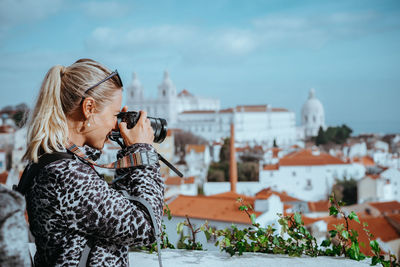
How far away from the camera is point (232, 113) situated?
39.0 m

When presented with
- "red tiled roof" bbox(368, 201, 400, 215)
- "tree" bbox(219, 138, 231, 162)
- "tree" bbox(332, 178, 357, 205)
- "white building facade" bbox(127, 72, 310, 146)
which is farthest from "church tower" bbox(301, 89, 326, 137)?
"red tiled roof" bbox(368, 201, 400, 215)

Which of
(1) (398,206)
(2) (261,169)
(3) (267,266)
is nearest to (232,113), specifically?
(2) (261,169)

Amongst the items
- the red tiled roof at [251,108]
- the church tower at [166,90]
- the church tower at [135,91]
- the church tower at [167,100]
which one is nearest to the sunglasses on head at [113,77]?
the red tiled roof at [251,108]

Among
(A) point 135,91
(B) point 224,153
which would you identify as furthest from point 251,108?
(B) point 224,153

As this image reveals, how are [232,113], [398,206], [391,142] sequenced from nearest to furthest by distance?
1. [398,206]
2. [391,142]
3. [232,113]

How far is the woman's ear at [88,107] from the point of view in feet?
1.84

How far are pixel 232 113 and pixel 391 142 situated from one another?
14972 mm

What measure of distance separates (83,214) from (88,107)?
143 millimetres

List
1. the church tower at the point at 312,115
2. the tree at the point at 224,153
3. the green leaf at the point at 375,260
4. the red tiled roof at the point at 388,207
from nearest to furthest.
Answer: the green leaf at the point at 375,260, the red tiled roof at the point at 388,207, the tree at the point at 224,153, the church tower at the point at 312,115

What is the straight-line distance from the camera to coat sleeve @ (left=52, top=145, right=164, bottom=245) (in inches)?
20.0

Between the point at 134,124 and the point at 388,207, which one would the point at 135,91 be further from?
the point at 134,124

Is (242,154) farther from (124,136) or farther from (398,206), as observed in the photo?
(124,136)

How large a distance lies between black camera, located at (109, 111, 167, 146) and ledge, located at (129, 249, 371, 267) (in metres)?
0.48

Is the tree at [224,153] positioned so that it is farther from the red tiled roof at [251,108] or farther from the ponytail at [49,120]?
the ponytail at [49,120]
